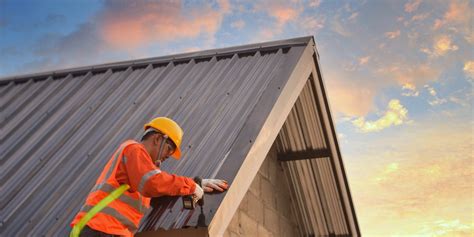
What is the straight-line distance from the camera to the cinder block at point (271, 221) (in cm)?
876

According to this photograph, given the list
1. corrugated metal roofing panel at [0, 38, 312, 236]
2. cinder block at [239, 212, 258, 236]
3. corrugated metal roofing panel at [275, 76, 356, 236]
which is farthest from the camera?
corrugated metal roofing panel at [275, 76, 356, 236]

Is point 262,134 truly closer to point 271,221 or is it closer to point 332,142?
point 332,142

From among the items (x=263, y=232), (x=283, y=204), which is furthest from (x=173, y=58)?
(x=263, y=232)

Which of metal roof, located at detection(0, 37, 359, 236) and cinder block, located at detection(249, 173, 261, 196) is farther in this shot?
cinder block, located at detection(249, 173, 261, 196)

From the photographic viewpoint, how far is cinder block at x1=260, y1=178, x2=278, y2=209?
8.84 metres

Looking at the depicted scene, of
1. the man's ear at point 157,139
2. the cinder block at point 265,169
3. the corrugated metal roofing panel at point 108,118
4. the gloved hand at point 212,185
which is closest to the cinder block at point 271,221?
the cinder block at point 265,169

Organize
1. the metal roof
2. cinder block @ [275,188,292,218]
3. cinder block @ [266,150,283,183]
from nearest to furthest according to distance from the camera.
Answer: the metal roof, cinder block @ [266,150,283,183], cinder block @ [275,188,292,218]

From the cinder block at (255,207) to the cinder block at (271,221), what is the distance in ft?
0.55

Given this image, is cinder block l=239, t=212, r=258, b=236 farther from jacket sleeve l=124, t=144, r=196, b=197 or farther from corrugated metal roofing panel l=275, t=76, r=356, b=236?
jacket sleeve l=124, t=144, r=196, b=197

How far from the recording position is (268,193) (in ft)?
29.7

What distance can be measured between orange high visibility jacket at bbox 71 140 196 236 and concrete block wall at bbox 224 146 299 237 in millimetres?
2294

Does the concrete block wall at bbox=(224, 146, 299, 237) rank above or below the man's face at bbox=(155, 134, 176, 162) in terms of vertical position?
above

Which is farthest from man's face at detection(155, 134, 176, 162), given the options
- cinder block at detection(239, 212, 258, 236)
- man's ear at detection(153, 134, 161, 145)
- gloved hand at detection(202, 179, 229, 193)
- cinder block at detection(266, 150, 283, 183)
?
cinder block at detection(266, 150, 283, 183)

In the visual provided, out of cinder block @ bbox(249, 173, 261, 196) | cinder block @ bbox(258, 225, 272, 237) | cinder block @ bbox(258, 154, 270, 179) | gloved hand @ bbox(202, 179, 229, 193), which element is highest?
cinder block @ bbox(258, 154, 270, 179)
